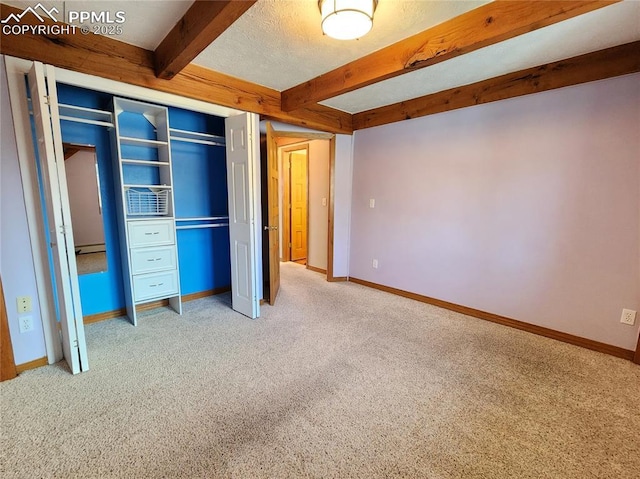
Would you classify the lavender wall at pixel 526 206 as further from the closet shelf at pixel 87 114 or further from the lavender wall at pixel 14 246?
the lavender wall at pixel 14 246

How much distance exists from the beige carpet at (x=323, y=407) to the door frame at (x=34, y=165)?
1.12ft

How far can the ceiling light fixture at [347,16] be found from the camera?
4.76ft

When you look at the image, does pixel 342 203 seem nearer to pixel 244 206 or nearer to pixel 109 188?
pixel 244 206

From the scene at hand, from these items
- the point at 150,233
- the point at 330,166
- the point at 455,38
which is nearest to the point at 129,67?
the point at 150,233

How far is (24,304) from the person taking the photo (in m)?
1.98


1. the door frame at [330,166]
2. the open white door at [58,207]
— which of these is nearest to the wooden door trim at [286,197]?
the door frame at [330,166]

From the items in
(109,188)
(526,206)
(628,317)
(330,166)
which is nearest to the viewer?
(628,317)

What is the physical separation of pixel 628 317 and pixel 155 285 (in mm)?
4165

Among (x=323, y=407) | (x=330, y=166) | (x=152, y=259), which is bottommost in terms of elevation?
(x=323, y=407)

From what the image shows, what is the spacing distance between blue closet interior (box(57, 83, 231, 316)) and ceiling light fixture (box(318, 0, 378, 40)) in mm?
2143

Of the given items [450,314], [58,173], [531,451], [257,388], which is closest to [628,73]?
[450,314]

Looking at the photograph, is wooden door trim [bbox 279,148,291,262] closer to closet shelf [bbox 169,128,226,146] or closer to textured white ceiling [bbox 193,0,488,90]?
closet shelf [bbox 169,128,226,146]

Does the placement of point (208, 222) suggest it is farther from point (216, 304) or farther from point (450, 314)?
point (450, 314)

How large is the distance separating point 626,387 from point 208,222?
13.2ft
